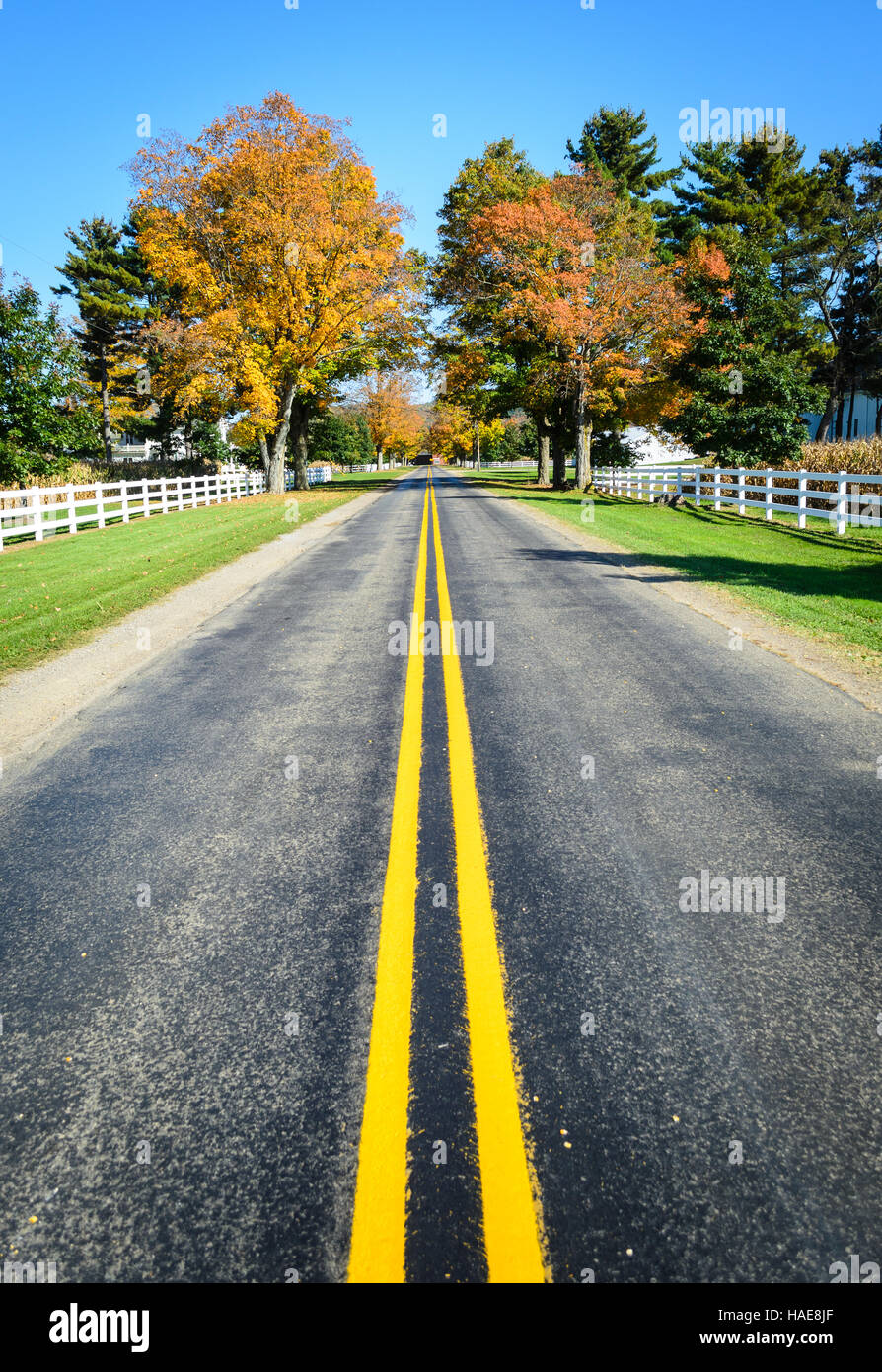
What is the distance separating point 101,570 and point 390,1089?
12.7 meters

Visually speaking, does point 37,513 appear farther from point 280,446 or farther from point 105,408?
point 105,408

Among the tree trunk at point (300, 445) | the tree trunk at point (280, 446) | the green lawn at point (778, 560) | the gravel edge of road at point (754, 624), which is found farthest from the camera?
the tree trunk at point (300, 445)

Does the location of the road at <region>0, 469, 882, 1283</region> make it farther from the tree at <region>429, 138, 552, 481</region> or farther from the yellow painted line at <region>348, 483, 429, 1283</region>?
the tree at <region>429, 138, 552, 481</region>

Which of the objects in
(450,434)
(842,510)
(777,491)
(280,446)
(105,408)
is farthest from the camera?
(450,434)

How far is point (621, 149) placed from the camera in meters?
45.2

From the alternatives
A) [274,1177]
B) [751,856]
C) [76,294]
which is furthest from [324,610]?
[76,294]

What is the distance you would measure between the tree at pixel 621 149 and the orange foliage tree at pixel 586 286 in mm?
14928

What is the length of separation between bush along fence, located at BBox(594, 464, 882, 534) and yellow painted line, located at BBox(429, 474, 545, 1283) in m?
14.4

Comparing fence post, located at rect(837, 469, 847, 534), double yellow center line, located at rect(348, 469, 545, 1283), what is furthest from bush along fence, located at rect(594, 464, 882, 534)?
double yellow center line, located at rect(348, 469, 545, 1283)

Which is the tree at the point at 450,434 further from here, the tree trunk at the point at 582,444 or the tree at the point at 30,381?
the tree at the point at 30,381

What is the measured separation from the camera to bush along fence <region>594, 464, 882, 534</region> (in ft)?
54.3

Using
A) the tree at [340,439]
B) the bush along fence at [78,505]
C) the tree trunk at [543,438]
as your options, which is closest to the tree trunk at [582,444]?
the tree trunk at [543,438]

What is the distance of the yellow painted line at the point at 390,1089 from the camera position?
1897 millimetres

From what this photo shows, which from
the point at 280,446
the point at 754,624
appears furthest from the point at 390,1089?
the point at 280,446
